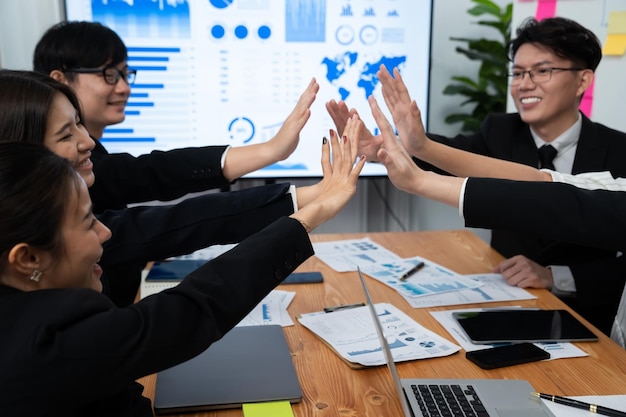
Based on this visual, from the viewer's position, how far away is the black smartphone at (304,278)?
5.74 feet

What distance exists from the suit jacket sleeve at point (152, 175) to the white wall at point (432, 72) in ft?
4.65

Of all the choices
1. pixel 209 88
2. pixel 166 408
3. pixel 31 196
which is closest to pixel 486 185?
pixel 166 408

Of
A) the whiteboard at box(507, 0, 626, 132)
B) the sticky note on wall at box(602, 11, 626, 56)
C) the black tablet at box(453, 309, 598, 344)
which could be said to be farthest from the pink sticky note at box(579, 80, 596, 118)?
the black tablet at box(453, 309, 598, 344)

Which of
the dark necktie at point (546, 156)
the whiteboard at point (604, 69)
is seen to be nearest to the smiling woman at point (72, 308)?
the dark necktie at point (546, 156)

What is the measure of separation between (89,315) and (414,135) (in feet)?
3.89

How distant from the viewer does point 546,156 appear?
6.85 feet

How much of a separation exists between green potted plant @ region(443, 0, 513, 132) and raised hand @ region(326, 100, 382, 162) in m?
1.48

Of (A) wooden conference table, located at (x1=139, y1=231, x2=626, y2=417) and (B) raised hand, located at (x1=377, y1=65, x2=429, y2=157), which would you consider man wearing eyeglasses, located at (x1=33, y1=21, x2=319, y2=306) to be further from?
(A) wooden conference table, located at (x1=139, y1=231, x2=626, y2=417)

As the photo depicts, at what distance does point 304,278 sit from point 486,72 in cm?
180

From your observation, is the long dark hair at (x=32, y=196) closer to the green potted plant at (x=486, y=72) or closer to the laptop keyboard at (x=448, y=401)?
the laptop keyboard at (x=448, y=401)

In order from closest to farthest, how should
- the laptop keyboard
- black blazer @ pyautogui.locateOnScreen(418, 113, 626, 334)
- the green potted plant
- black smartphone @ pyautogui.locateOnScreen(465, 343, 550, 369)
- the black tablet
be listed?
the laptop keyboard, black smartphone @ pyautogui.locateOnScreen(465, 343, 550, 369), the black tablet, black blazer @ pyautogui.locateOnScreen(418, 113, 626, 334), the green potted plant

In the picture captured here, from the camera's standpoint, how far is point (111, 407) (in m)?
0.92

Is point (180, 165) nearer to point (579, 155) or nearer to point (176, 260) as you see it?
point (176, 260)

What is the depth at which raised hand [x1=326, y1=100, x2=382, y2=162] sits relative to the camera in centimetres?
171
